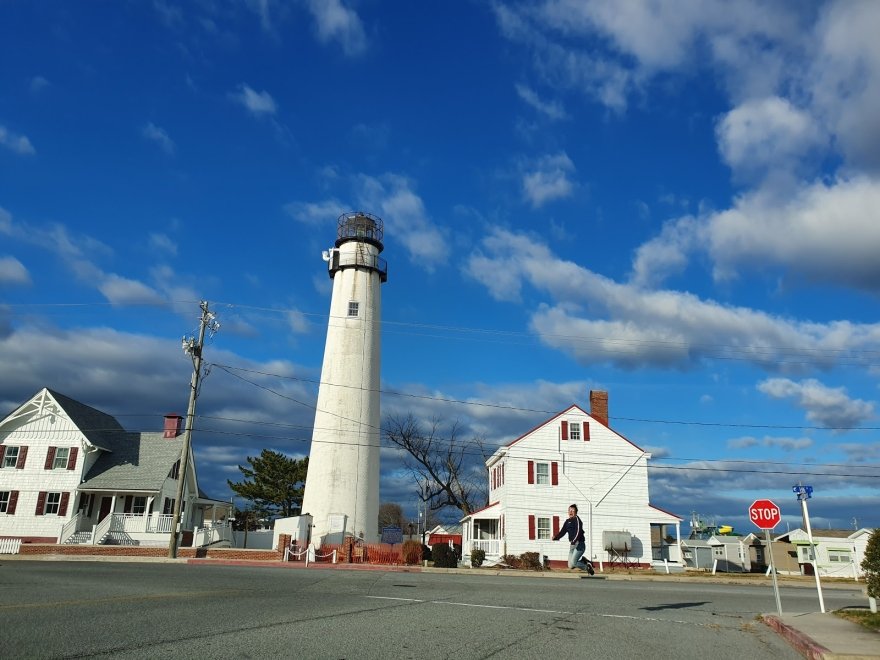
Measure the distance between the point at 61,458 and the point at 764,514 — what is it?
38.5 meters

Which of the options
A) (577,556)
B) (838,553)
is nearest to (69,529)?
(577,556)

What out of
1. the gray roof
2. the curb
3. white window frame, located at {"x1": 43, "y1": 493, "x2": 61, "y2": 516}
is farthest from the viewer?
the gray roof

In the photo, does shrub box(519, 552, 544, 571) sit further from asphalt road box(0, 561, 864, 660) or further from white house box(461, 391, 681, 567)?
asphalt road box(0, 561, 864, 660)

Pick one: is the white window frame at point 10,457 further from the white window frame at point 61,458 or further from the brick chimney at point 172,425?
the brick chimney at point 172,425

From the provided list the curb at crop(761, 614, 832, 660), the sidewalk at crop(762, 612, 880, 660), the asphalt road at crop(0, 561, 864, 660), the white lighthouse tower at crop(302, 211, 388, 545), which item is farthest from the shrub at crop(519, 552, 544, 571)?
the curb at crop(761, 614, 832, 660)

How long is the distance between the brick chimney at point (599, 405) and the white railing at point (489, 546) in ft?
31.2

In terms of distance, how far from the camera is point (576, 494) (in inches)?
1545

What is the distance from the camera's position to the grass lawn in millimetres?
11688

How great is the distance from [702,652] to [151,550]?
28776mm

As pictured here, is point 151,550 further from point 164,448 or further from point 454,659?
point 454,659

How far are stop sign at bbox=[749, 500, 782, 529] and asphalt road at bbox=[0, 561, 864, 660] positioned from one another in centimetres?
198

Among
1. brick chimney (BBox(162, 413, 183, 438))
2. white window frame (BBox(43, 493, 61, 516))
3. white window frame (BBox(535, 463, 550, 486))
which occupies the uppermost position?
brick chimney (BBox(162, 413, 183, 438))

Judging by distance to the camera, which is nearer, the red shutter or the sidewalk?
the sidewalk

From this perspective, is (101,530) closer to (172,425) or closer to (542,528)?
(172,425)
